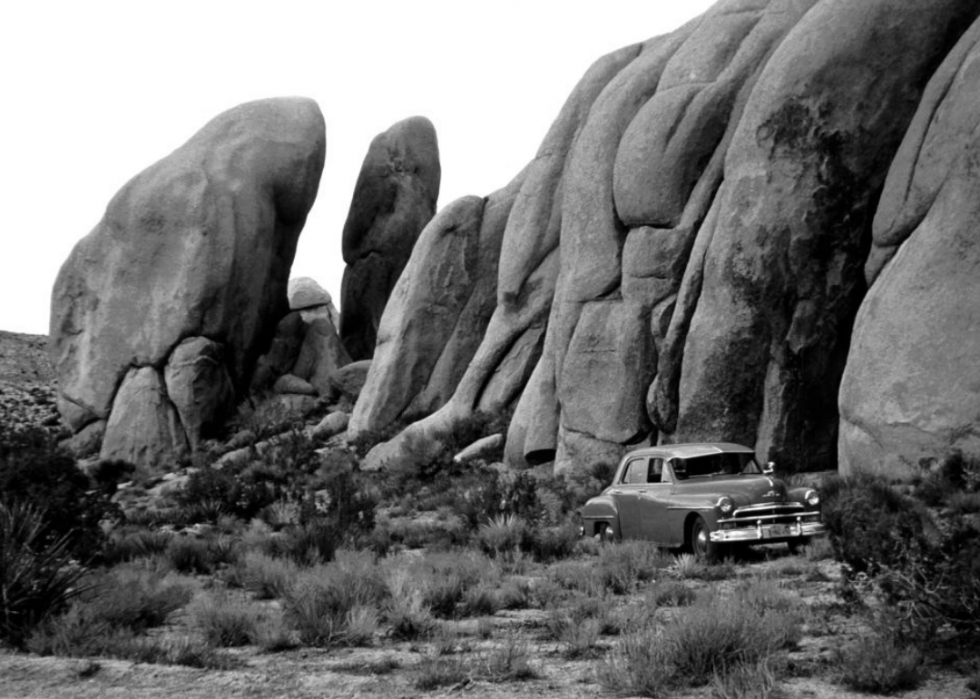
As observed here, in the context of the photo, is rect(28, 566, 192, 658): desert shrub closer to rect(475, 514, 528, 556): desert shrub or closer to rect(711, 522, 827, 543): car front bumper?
rect(475, 514, 528, 556): desert shrub

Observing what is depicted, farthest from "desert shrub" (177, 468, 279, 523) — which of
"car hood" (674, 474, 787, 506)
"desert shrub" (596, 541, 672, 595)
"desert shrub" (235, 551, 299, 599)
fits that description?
"car hood" (674, 474, 787, 506)

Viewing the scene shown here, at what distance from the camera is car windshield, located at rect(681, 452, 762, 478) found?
16109 mm

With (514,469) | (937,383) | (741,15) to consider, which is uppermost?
(741,15)

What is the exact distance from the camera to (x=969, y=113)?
67.9ft

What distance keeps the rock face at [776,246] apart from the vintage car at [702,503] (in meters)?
4.74

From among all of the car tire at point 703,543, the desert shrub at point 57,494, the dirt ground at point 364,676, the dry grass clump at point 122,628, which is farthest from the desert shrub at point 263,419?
the dirt ground at point 364,676

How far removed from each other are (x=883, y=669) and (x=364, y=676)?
164 inches

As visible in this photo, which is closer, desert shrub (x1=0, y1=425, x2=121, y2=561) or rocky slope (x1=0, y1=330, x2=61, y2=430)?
desert shrub (x1=0, y1=425, x2=121, y2=561)

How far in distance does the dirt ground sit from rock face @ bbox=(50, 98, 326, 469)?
114 ft

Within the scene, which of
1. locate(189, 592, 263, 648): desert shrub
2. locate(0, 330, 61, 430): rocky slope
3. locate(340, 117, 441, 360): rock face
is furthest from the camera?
locate(340, 117, 441, 360): rock face

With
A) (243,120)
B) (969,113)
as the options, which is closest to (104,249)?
(243,120)

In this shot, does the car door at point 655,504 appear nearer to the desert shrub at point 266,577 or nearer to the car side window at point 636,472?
the car side window at point 636,472

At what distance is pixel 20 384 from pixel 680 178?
50359 mm

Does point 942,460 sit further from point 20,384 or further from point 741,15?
point 20,384
